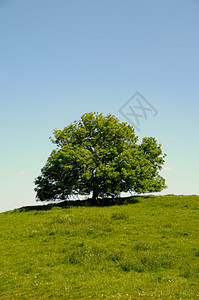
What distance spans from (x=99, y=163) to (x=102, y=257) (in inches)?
1007

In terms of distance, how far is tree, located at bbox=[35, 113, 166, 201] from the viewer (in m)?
42.4

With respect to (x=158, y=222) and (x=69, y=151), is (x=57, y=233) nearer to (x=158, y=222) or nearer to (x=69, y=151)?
(x=158, y=222)

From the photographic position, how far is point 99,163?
143ft

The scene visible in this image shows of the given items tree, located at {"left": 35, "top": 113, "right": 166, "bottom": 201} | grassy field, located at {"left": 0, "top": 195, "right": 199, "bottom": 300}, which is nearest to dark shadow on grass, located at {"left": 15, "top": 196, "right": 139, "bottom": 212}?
tree, located at {"left": 35, "top": 113, "right": 166, "bottom": 201}

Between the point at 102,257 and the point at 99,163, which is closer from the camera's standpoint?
the point at 102,257

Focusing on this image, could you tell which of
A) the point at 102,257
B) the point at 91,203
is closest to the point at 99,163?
the point at 91,203

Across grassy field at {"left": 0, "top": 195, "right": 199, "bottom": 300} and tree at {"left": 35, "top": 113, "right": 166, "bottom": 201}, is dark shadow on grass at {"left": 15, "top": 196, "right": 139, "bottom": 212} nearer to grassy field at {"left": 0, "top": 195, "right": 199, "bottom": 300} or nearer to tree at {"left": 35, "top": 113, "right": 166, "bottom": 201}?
tree at {"left": 35, "top": 113, "right": 166, "bottom": 201}

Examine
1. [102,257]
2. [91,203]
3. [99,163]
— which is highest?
[99,163]

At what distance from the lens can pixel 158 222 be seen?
1102 inches

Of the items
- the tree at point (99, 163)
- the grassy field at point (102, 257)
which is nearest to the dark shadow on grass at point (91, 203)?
the tree at point (99, 163)

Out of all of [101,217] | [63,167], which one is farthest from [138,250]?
[63,167]

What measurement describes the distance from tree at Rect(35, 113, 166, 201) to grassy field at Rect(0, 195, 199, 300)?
1172cm

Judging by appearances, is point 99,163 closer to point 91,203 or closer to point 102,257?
point 91,203

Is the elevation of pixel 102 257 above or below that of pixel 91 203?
below
